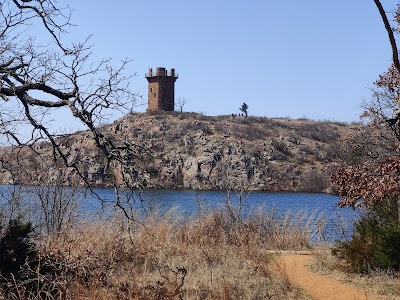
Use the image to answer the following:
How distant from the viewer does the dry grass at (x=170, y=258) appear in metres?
7.76

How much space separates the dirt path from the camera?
8.61 metres

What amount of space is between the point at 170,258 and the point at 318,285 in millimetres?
3182

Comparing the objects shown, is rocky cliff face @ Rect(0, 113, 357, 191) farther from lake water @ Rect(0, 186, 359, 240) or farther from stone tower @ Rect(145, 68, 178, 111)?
lake water @ Rect(0, 186, 359, 240)

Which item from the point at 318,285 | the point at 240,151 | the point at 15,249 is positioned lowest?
the point at 318,285

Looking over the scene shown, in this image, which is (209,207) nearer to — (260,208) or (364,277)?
(260,208)

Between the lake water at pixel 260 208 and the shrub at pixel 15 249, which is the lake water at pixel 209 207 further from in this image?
the shrub at pixel 15 249

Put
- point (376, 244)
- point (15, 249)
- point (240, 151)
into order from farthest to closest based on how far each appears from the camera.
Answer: point (240, 151) < point (376, 244) < point (15, 249)

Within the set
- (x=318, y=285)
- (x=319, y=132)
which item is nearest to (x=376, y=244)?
(x=318, y=285)

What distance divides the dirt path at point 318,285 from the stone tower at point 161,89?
228 feet

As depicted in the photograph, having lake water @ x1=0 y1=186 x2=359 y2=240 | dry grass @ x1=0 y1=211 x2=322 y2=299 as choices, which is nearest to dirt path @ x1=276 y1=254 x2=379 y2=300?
dry grass @ x1=0 y1=211 x2=322 y2=299

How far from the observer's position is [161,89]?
267 ft

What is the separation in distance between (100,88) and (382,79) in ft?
19.2

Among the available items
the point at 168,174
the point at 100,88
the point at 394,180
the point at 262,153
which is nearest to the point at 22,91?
the point at 100,88

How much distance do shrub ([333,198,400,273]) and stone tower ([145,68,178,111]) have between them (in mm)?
68669
